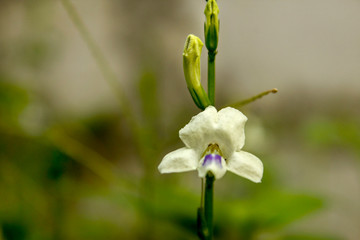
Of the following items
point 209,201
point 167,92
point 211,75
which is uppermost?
point 167,92

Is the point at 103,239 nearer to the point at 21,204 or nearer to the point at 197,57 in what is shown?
the point at 21,204

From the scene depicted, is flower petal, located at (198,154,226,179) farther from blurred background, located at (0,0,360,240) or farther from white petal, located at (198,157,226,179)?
blurred background, located at (0,0,360,240)

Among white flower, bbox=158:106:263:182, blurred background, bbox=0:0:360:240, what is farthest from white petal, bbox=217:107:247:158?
blurred background, bbox=0:0:360:240

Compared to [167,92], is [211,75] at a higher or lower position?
lower

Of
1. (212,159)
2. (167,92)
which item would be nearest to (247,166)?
(212,159)

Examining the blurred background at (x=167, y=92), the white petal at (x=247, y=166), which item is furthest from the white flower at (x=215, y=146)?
the blurred background at (x=167, y=92)

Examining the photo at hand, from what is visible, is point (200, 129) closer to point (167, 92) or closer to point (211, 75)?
point (211, 75)
